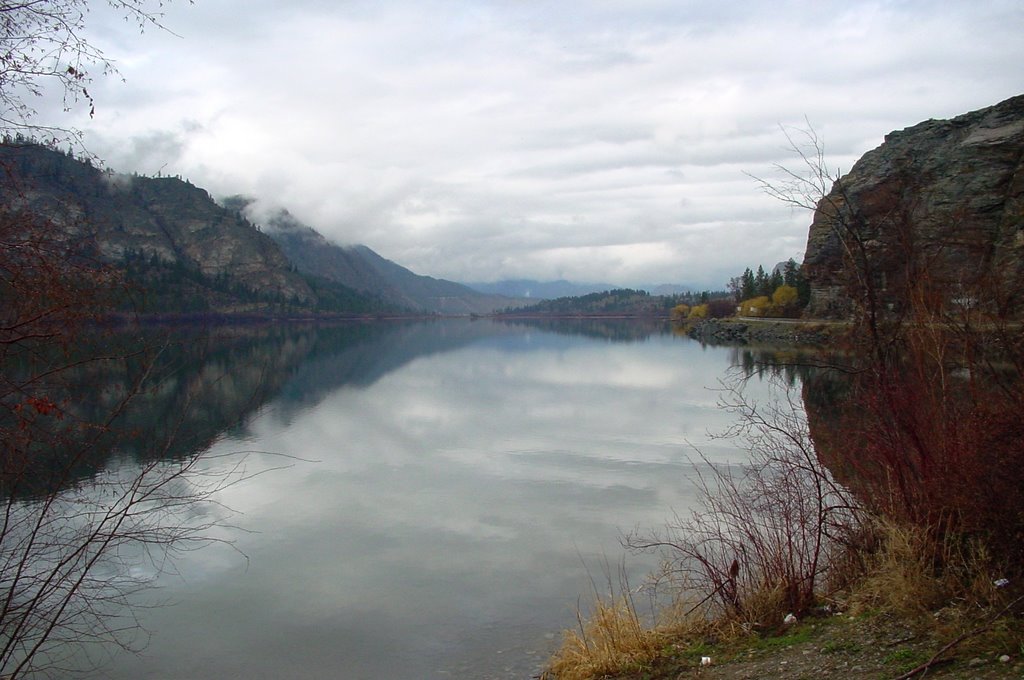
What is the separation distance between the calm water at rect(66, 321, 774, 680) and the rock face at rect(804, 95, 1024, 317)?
6173 mm

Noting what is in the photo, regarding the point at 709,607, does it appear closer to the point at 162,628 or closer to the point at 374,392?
the point at 162,628

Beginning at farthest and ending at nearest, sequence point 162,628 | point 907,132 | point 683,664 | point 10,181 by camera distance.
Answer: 1. point 907,132
2. point 162,628
3. point 683,664
4. point 10,181

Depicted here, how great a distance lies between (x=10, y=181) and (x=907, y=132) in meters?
79.7

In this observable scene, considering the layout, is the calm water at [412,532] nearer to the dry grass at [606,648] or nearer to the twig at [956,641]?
the dry grass at [606,648]

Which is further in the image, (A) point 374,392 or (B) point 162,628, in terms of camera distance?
(A) point 374,392

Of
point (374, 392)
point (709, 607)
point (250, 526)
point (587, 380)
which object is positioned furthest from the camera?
point (587, 380)

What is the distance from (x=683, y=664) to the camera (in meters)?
8.06

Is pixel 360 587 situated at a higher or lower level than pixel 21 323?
lower

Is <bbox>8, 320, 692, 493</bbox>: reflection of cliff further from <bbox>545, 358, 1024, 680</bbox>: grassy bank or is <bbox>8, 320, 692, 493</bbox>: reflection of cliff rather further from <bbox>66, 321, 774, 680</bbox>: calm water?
<bbox>545, 358, 1024, 680</bbox>: grassy bank

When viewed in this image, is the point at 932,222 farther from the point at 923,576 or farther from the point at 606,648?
the point at 606,648

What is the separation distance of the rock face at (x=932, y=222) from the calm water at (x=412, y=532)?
617 centimetres

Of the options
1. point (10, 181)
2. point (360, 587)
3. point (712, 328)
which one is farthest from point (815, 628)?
point (712, 328)

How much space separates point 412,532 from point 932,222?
12.3m

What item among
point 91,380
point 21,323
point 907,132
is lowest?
point 91,380
